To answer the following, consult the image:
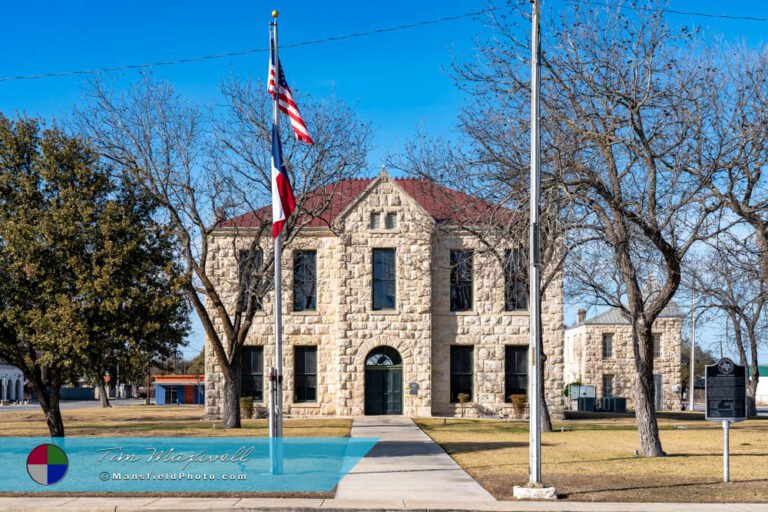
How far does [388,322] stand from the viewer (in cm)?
3922

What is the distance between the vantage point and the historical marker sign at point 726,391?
1744 centimetres

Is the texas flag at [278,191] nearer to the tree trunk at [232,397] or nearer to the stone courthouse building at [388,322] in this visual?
the tree trunk at [232,397]

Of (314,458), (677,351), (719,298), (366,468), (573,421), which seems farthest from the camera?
(677,351)

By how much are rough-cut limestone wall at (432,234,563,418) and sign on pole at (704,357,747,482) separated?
21.9 metres

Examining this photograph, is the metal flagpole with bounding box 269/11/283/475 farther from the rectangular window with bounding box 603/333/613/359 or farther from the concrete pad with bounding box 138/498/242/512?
the rectangular window with bounding box 603/333/613/359

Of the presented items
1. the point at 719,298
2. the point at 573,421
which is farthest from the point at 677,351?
the point at 573,421

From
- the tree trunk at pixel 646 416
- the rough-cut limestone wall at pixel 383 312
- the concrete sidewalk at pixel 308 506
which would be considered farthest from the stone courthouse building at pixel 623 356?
the concrete sidewalk at pixel 308 506

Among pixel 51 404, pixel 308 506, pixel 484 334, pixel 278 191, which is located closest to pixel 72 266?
pixel 51 404

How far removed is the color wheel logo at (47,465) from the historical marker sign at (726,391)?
481 inches

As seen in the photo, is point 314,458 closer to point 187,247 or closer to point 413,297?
point 187,247

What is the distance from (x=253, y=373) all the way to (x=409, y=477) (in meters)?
23.7

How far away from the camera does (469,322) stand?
→ 3994cm

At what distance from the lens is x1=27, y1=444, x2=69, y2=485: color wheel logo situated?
16.3 m

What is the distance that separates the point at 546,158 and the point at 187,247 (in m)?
13.8
